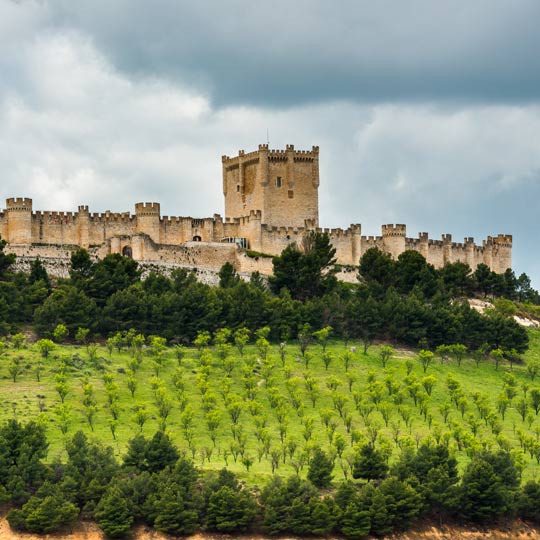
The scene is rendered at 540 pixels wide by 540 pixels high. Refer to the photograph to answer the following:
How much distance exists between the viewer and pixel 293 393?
67438mm

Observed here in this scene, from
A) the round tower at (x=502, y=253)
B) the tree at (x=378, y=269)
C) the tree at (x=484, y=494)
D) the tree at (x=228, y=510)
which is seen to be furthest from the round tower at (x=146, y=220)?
the tree at (x=228, y=510)

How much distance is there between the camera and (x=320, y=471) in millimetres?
55531

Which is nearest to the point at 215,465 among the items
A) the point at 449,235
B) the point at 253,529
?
the point at 253,529

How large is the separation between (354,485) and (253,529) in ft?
15.8

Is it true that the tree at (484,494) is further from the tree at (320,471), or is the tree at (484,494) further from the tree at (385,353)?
the tree at (385,353)

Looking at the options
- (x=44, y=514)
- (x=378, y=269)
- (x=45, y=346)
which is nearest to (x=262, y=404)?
(x=45, y=346)

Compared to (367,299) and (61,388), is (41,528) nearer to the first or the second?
(61,388)

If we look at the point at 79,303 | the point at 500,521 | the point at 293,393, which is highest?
the point at 79,303

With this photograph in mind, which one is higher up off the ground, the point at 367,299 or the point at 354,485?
the point at 367,299

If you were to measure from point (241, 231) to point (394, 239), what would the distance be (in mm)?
10958

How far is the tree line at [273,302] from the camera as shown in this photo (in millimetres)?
75375

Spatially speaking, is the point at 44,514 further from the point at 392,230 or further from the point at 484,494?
the point at 392,230

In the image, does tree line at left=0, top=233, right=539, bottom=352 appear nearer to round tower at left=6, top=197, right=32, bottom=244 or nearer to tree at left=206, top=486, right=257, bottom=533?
round tower at left=6, top=197, right=32, bottom=244

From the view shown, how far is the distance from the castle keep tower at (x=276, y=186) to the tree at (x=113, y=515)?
45515 millimetres
